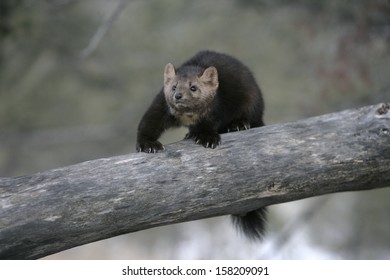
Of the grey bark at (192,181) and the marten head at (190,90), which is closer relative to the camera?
the grey bark at (192,181)

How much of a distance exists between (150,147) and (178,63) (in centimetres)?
929

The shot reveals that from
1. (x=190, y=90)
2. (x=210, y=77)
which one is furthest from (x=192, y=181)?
(x=210, y=77)

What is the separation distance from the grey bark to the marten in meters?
0.35

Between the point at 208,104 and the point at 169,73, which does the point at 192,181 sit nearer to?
the point at 208,104

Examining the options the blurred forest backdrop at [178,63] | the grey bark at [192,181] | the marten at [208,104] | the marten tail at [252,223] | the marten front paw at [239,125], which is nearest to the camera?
the grey bark at [192,181]

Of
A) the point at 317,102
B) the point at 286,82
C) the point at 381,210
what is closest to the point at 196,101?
the point at 317,102

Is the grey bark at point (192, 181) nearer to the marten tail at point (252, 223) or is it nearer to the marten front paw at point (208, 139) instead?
the marten front paw at point (208, 139)

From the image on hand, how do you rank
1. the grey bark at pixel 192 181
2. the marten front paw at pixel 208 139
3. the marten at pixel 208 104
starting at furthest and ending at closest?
the marten at pixel 208 104 < the marten front paw at pixel 208 139 < the grey bark at pixel 192 181

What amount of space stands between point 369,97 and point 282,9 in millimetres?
2255

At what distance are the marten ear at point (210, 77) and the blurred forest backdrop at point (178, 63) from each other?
2.87 m

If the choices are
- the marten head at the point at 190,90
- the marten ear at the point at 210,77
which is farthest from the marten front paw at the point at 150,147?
the marten ear at the point at 210,77

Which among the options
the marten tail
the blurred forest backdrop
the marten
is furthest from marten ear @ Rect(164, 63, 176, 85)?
the blurred forest backdrop

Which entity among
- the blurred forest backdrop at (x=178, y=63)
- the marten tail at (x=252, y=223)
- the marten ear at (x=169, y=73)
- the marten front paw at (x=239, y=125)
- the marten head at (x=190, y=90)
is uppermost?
the blurred forest backdrop at (x=178, y=63)

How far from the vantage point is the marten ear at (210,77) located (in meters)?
5.51
